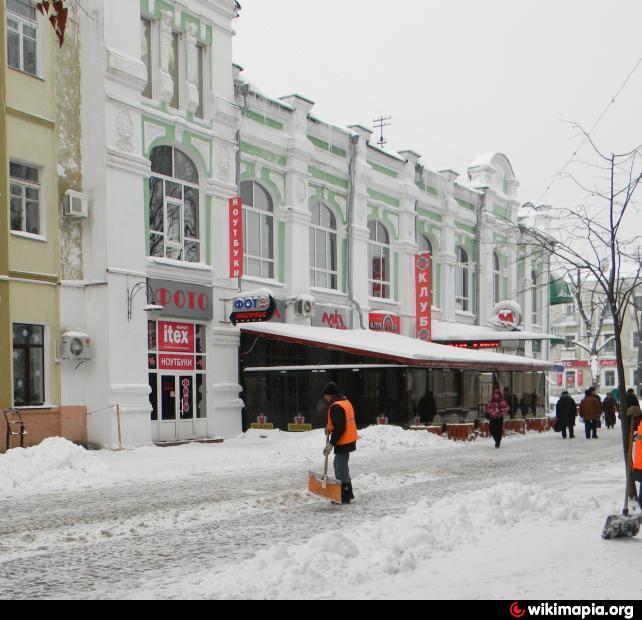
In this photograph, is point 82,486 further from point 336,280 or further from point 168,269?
point 336,280

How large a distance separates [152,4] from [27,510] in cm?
1547

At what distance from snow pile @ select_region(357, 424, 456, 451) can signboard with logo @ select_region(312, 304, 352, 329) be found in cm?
559

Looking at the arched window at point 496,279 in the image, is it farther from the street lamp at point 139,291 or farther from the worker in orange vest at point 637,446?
the worker in orange vest at point 637,446

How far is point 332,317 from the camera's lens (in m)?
29.2

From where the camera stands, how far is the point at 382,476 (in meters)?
15.0

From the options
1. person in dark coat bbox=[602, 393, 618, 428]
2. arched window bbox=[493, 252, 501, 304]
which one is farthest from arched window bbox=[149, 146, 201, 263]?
arched window bbox=[493, 252, 501, 304]

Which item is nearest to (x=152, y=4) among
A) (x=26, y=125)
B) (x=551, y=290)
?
(x=26, y=125)

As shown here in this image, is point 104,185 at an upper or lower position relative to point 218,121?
lower

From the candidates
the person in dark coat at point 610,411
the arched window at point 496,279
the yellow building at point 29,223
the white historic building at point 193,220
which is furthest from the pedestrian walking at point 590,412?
the arched window at point 496,279

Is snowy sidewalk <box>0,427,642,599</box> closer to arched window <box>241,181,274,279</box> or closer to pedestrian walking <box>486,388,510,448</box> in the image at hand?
pedestrian walking <box>486,388,510,448</box>

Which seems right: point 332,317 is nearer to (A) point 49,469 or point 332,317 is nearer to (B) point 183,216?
(B) point 183,216

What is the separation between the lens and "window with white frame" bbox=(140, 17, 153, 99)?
22.6m

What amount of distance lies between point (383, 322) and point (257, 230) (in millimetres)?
7272

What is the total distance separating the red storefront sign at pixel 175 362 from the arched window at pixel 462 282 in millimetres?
17562
